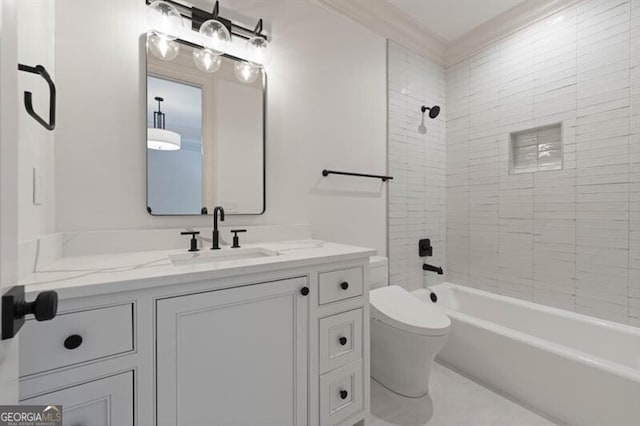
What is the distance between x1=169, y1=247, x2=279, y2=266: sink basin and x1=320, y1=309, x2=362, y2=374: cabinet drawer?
39 cm

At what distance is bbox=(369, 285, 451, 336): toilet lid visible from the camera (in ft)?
4.87

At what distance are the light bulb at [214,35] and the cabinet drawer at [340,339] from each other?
1.47 metres

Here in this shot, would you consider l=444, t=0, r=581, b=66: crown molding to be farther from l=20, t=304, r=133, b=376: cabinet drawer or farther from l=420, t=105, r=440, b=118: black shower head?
l=20, t=304, r=133, b=376: cabinet drawer

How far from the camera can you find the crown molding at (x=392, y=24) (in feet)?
6.42

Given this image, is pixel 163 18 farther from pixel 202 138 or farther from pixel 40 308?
pixel 40 308

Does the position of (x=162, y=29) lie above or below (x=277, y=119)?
above

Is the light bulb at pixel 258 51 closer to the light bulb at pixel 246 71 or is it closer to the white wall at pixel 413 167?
the light bulb at pixel 246 71

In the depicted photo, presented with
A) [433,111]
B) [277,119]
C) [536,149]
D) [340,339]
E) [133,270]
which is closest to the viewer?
[133,270]

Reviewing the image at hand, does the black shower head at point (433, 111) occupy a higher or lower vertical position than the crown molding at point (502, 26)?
lower

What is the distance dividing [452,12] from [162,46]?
208 cm

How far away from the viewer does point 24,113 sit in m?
0.86

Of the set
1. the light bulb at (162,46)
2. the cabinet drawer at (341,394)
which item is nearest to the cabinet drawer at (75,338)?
the cabinet drawer at (341,394)

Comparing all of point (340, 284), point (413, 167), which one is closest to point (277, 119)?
point (340, 284)

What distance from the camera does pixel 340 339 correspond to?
1.21 meters
